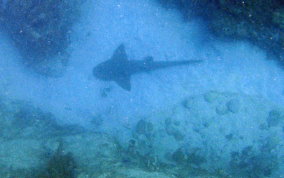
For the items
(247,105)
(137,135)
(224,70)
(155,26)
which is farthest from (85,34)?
(247,105)

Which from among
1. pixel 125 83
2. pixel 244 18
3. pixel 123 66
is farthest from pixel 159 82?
pixel 244 18

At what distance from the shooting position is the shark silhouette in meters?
10.6

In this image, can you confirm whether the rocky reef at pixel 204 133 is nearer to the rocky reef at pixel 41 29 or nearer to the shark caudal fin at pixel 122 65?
the shark caudal fin at pixel 122 65

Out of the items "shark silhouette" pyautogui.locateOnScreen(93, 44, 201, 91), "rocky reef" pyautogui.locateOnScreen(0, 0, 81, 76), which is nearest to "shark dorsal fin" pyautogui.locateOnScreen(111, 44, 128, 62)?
"shark silhouette" pyautogui.locateOnScreen(93, 44, 201, 91)

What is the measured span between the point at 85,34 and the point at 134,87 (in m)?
2.94

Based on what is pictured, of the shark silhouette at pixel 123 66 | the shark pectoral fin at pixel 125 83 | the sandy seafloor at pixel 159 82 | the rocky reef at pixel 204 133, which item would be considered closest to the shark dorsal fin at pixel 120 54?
the shark silhouette at pixel 123 66

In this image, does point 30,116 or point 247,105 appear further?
point 30,116

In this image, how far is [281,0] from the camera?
672cm

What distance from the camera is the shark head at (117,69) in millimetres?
10711

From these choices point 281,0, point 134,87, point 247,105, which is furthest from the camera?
point 134,87

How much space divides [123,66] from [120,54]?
0.48 m

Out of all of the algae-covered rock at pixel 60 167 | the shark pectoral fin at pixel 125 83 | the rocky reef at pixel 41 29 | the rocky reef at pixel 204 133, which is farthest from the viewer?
the shark pectoral fin at pixel 125 83

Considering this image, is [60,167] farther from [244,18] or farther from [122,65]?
[244,18]

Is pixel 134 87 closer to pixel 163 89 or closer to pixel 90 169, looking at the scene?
pixel 163 89
